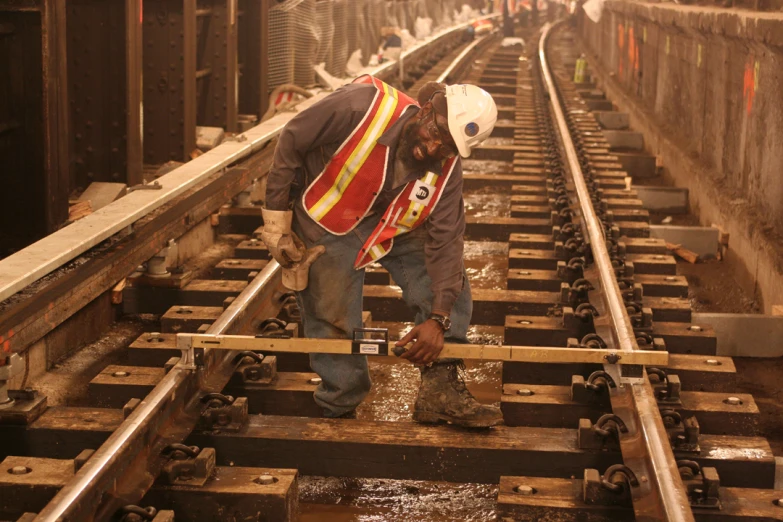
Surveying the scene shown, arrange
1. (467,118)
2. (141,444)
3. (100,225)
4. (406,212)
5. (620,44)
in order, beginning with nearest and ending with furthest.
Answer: (141,444) < (467,118) < (406,212) < (100,225) < (620,44)

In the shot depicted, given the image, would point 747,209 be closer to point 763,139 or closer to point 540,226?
point 763,139

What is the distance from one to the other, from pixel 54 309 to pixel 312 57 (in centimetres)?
905

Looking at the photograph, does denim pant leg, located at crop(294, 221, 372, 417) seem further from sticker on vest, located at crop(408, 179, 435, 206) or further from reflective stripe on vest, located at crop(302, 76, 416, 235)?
sticker on vest, located at crop(408, 179, 435, 206)

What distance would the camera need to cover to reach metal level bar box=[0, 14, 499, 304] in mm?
4617

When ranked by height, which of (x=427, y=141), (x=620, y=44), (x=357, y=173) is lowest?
(x=357, y=173)

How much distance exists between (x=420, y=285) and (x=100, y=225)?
185cm

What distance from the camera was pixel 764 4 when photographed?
8.34 metres

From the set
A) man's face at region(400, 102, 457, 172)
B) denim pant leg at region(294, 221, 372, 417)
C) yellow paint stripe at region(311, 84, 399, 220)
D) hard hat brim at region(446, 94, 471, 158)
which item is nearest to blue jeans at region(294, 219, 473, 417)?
denim pant leg at region(294, 221, 372, 417)

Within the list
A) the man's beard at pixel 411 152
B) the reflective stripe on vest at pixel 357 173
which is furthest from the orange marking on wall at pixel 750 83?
the man's beard at pixel 411 152

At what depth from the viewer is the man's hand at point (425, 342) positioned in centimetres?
400

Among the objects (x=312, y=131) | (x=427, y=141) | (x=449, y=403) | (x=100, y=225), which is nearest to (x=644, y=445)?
(x=449, y=403)

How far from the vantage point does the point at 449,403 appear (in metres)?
4.15

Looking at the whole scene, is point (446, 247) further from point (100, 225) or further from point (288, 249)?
point (100, 225)

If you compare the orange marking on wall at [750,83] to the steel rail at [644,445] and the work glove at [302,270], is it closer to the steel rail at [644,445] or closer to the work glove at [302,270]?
the steel rail at [644,445]
